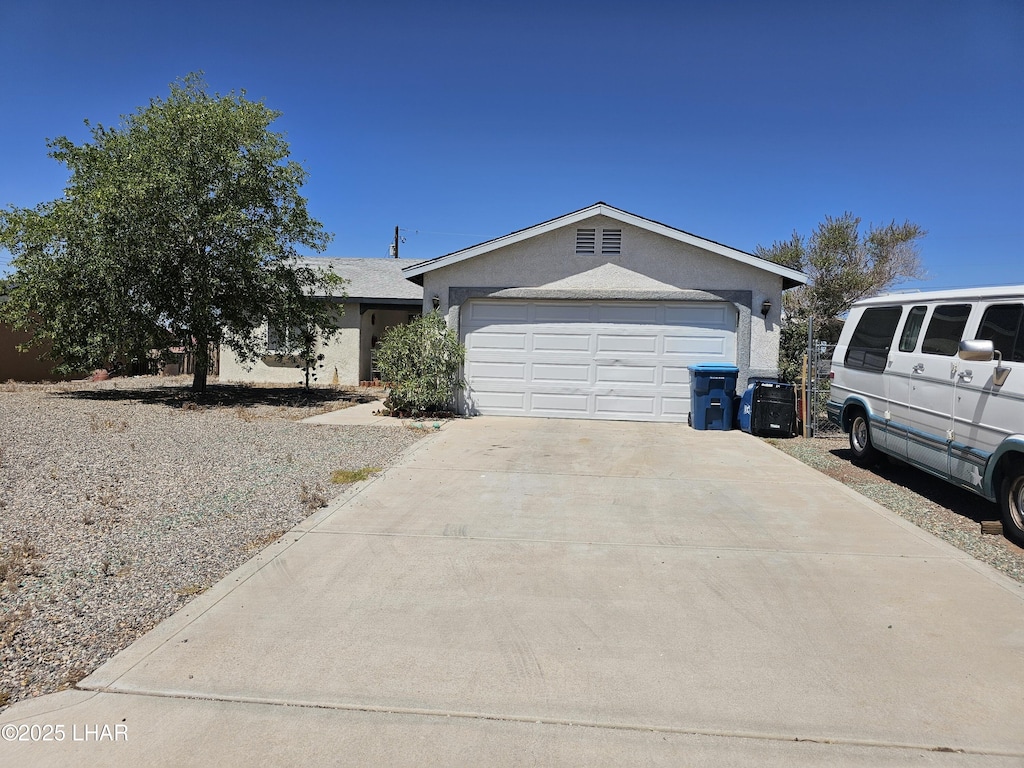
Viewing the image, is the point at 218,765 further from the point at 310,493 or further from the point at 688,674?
the point at 310,493

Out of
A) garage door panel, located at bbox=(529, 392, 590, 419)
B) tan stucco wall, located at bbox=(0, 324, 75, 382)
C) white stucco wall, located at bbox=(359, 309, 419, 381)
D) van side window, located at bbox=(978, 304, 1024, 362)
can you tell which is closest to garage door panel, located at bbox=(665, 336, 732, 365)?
garage door panel, located at bbox=(529, 392, 590, 419)

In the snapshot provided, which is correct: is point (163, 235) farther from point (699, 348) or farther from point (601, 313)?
point (699, 348)

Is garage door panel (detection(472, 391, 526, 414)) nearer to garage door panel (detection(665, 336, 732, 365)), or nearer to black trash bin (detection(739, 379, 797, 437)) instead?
garage door panel (detection(665, 336, 732, 365))

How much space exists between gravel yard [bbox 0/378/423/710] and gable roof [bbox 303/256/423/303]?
8524 millimetres

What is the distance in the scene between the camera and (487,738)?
10.3 ft

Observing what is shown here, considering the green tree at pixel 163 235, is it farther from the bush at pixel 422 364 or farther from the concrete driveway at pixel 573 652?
the concrete driveway at pixel 573 652

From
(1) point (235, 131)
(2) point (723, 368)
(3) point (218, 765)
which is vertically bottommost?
(3) point (218, 765)

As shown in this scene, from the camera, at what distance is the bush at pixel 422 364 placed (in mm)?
13484

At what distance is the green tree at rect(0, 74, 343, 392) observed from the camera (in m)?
14.1

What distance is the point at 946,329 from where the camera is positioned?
7.43m

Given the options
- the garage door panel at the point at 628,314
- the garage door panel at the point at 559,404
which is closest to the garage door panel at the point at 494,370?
the garage door panel at the point at 559,404

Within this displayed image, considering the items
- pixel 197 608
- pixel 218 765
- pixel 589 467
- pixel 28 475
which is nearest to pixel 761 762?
pixel 218 765

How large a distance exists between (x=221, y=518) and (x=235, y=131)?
1159 cm

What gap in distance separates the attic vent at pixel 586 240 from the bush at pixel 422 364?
3040mm
